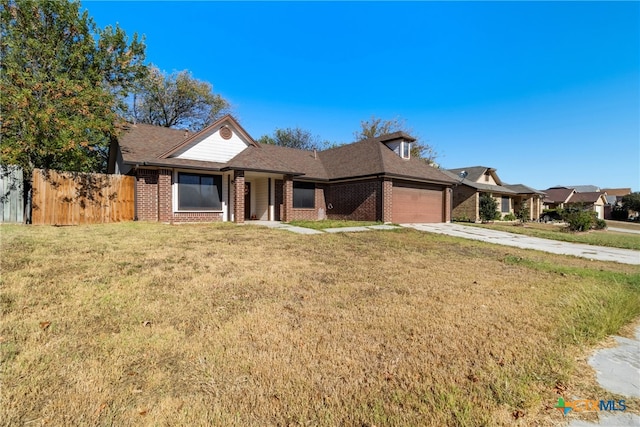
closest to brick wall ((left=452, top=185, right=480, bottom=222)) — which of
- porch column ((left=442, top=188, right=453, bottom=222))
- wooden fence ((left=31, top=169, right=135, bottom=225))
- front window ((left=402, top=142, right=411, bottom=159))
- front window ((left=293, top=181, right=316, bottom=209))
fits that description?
porch column ((left=442, top=188, right=453, bottom=222))

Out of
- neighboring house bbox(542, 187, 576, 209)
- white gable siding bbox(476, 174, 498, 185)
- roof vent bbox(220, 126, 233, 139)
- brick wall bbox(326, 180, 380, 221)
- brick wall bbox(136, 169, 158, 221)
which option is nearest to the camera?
brick wall bbox(136, 169, 158, 221)

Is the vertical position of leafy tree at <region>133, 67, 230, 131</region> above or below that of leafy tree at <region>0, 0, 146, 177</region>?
above

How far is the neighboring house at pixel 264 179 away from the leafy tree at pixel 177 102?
12093 millimetres

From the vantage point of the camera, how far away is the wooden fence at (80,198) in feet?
36.6

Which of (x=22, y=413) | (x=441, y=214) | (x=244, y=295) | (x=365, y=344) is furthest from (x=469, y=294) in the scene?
(x=441, y=214)

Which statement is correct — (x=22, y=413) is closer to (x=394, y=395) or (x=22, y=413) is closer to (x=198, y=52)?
(x=394, y=395)

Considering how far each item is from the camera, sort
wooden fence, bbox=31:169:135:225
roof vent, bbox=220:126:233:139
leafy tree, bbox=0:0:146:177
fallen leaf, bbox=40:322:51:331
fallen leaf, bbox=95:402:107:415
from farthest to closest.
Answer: roof vent, bbox=220:126:233:139 < leafy tree, bbox=0:0:146:177 < wooden fence, bbox=31:169:135:225 < fallen leaf, bbox=40:322:51:331 < fallen leaf, bbox=95:402:107:415

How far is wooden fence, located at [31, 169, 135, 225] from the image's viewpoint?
11.1 metres

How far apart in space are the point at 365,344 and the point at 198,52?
2111cm

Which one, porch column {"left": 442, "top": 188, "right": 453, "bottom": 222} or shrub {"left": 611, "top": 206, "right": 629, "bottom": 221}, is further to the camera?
shrub {"left": 611, "top": 206, "right": 629, "bottom": 221}

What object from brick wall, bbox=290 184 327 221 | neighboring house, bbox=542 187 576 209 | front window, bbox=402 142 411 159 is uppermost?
front window, bbox=402 142 411 159

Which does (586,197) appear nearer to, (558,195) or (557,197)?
(558,195)

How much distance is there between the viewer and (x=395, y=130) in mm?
34938

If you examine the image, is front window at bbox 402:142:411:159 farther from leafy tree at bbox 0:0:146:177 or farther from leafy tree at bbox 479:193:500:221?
leafy tree at bbox 0:0:146:177
